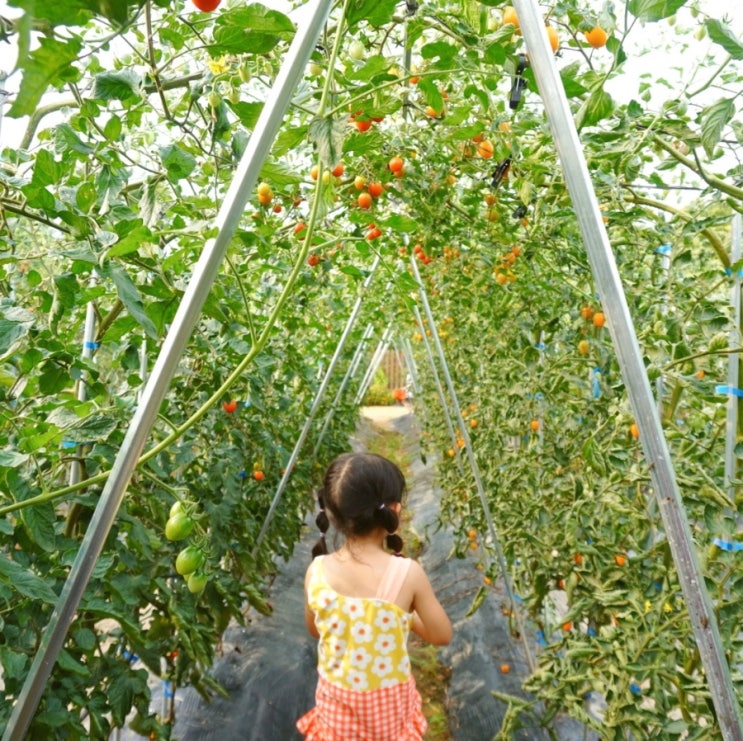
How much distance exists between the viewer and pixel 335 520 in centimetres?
154

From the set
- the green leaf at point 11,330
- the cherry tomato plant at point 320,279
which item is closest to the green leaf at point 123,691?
the cherry tomato plant at point 320,279

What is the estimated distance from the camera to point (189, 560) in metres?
0.87

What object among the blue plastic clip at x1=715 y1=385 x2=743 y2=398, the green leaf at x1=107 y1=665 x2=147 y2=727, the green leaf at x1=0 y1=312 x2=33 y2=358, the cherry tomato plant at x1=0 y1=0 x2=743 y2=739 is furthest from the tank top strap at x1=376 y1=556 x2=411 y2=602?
the green leaf at x1=0 y1=312 x2=33 y2=358

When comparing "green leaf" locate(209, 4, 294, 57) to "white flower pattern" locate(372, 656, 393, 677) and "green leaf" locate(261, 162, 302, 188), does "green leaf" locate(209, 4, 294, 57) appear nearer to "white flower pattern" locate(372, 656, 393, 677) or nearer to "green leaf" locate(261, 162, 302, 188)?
"green leaf" locate(261, 162, 302, 188)

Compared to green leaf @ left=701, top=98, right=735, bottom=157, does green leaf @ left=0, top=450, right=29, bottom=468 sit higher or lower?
lower

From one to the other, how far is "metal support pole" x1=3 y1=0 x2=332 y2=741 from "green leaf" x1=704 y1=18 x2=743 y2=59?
0.50m

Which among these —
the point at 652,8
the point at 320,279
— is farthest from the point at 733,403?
the point at 320,279

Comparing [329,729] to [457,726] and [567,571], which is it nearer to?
[567,571]

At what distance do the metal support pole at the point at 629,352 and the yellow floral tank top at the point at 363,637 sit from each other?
0.83 meters

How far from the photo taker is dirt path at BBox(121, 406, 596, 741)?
2100 millimetres

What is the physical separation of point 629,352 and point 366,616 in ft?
3.28

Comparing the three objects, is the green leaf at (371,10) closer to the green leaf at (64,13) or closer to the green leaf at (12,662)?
the green leaf at (64,13)

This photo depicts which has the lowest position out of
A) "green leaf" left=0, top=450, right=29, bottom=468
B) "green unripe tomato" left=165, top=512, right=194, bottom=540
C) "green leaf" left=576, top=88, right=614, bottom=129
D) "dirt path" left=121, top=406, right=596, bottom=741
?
"dirt path" left=121, top=406, right=596, bottom=741

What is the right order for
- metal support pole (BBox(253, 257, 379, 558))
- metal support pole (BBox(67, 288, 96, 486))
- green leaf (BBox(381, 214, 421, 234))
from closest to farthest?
metal support pole (BBox(67, 288, 96, 486))
green leaf (BBox(381, 214, 421, 234))
metal support pole (BBox(253, 257, 379, 558))
